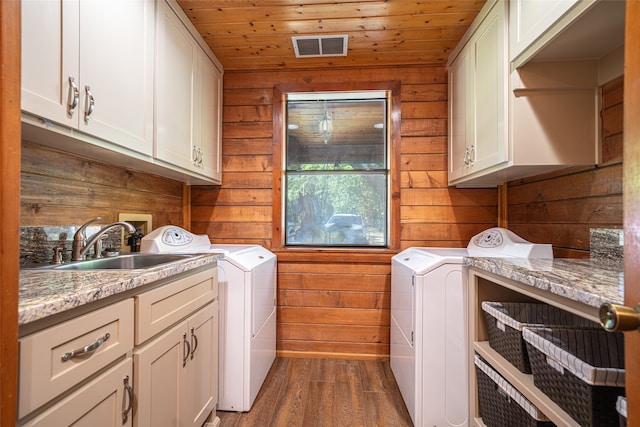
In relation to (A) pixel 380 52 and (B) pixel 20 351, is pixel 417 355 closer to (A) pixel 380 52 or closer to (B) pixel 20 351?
(B) pixel 20 351

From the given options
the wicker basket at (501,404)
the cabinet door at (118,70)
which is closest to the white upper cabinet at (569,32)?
the wicker basket at (501,404)

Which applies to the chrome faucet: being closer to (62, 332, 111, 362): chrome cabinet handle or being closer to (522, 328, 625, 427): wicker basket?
(62, 332, 111, 362): chrome cabinet handle

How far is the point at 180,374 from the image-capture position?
128cm

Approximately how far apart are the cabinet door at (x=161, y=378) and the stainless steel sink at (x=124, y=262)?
1.29 feet

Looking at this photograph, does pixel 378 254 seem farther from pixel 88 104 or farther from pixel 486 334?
pixel 88 104

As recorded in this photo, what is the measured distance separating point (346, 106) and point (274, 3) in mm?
1037

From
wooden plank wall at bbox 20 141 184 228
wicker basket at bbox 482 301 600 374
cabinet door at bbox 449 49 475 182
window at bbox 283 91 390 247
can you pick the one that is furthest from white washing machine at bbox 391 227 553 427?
wooden plank wall at bbox 20 141 184 228

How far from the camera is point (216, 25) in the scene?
2023mm

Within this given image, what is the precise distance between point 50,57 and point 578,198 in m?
2.37

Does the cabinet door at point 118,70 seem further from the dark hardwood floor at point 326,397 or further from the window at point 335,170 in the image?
the dark hardwood floor at point 326,397

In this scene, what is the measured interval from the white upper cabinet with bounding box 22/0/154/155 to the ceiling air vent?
97 cm

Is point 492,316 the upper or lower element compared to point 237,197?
lower

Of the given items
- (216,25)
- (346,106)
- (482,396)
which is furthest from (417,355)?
(216,25)

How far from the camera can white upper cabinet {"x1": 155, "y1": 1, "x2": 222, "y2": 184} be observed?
5.49 ft
